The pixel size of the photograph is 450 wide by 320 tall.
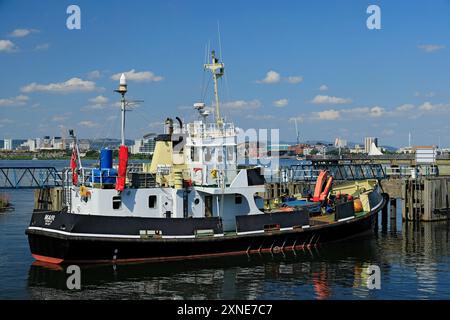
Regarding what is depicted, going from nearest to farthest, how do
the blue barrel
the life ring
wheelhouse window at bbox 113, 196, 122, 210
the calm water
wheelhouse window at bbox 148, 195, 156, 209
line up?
the calm water
the life ring
wheelhouse window at bbox 113, 196, 122, 210
the blue barrel
wheelhouse window at bbox 148, 195, 156, 209

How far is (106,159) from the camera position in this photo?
25.5m

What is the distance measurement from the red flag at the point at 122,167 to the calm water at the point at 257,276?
348cm

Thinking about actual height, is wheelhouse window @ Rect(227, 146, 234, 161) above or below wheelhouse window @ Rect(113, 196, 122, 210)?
above

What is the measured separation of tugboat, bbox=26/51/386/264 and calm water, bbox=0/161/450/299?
2.18ft

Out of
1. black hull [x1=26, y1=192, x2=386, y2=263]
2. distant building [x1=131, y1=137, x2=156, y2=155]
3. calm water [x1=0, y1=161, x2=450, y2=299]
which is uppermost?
distant building [x1=131, y1=137, x2=156, y2=155]

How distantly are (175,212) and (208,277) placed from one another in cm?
419

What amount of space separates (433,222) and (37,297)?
1121 inches

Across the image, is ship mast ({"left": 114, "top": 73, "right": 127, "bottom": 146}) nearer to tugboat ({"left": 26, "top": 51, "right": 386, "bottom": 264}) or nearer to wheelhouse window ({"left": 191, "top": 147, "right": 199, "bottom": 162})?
tugboat ({"left": 26, "top": 51, "right": 386, "bottom": 264})

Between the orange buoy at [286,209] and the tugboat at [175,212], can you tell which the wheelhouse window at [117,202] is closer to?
the tugboat at [175,212]

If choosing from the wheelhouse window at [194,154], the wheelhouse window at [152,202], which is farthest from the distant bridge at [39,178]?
the wheelhouse window at [194,154]

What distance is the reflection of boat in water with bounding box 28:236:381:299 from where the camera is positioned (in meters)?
20.8

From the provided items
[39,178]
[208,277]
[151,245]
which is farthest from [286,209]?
[39,178]

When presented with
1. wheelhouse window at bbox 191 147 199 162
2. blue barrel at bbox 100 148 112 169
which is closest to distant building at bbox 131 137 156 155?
wheelhouse window at bbox 191 147 199 162

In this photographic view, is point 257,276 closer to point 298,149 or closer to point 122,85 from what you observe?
point 122,85
